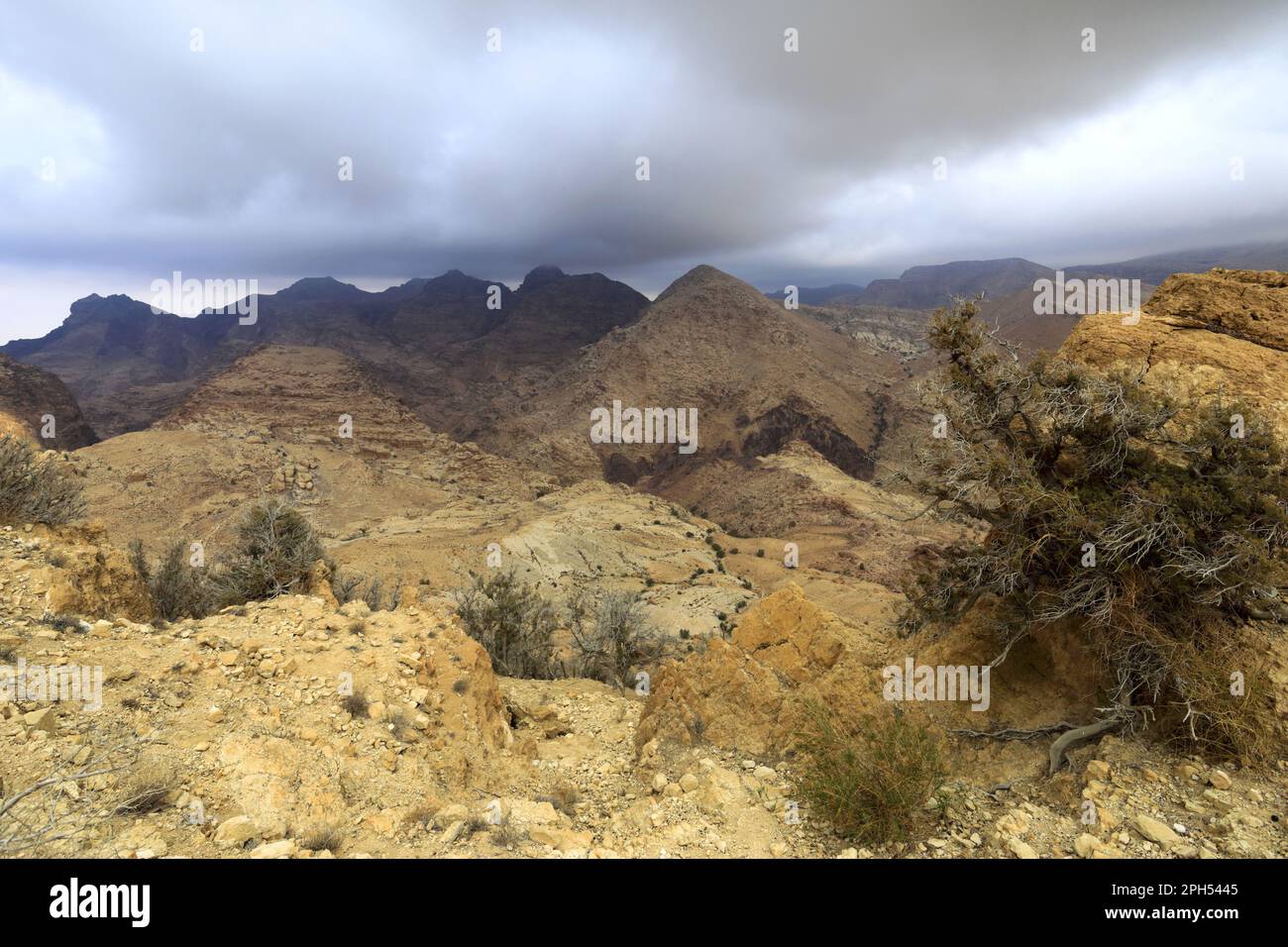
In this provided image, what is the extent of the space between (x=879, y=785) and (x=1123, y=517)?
3.43 m

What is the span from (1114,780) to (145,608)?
11.9 m

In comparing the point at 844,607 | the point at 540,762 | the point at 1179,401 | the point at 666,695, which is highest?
the point at 1179,401

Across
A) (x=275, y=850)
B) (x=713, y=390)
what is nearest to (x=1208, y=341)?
(x=275, y=850)

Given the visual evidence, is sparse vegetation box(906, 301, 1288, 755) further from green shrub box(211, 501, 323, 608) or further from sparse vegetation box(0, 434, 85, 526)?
sparse vegetation box(0, 434, 85, 526)

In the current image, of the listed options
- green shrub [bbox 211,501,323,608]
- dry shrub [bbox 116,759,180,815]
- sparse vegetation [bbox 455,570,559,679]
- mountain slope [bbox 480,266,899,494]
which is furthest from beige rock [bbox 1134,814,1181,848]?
mountain slope [bbox 480,266,899,494]

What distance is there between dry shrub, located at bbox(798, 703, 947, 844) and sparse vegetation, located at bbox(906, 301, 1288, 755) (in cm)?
191

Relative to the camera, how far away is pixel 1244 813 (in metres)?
3.90

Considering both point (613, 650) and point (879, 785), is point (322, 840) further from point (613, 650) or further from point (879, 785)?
point (613, 650)

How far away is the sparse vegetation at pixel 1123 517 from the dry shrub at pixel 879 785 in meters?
1.91

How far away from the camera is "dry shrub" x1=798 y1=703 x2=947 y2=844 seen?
423cm

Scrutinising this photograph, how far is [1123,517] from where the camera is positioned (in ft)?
17.0

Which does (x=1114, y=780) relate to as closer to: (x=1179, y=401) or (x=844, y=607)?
(x=1179, y=401)
